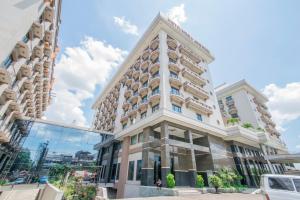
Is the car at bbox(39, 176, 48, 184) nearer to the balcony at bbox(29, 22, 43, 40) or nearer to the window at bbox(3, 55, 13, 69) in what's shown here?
the window at bbox(3, 55, 13, 69)

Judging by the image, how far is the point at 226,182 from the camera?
1920cm

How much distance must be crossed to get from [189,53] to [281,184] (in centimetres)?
2927

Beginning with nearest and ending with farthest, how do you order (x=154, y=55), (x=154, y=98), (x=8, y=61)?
(x=8, y=61) < (x=154, y=98) < (x=154, y=55)

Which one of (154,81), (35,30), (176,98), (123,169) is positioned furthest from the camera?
(154,81)

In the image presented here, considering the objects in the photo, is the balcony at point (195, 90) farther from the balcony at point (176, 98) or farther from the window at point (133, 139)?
the window at point (133, 139)

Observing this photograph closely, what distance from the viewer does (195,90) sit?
87.0ft

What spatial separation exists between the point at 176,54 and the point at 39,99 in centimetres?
2931

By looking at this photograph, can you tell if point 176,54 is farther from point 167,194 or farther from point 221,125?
point 167,194

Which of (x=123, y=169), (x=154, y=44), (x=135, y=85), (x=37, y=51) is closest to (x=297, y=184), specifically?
(x=123, y=169)

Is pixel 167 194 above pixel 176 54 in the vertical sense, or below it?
below

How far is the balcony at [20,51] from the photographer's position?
A: 13.8 meters

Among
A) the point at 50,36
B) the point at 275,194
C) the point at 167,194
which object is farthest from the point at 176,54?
the point at 275,194

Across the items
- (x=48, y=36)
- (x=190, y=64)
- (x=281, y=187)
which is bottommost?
(x=281, y=187)

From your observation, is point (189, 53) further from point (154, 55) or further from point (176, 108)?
point (176, 108)
